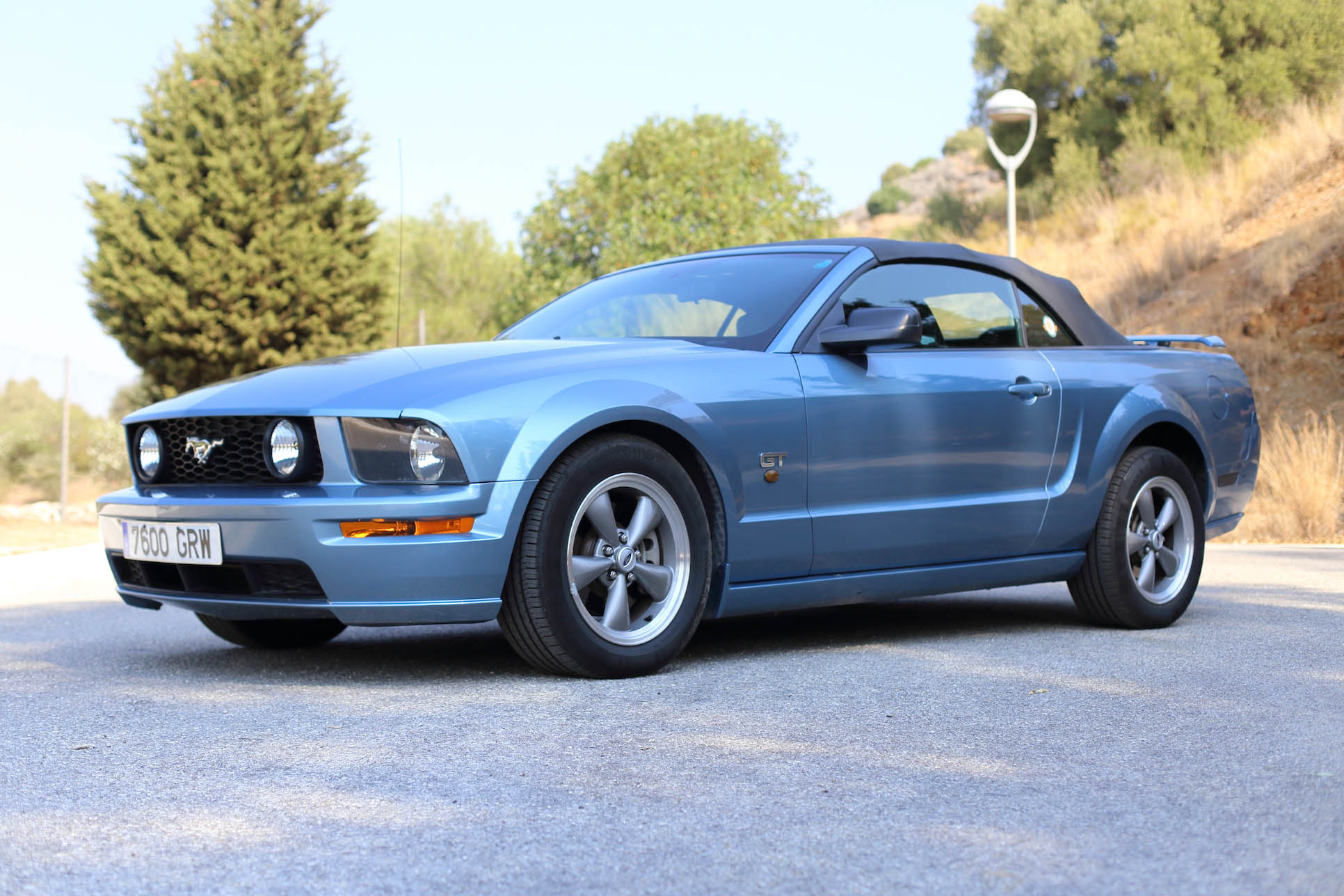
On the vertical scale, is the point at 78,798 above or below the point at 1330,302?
below

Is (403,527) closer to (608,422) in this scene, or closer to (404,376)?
(404,376)

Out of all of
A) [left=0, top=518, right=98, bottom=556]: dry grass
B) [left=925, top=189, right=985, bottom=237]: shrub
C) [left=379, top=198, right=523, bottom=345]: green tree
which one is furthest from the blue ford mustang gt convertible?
[left=379, top=198, right=523, bottom=345]: green tree

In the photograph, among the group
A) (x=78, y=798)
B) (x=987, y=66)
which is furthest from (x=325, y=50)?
(x=78, y=798)

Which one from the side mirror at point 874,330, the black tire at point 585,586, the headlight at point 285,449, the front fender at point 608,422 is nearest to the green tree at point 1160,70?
the side mirror at point 874,330

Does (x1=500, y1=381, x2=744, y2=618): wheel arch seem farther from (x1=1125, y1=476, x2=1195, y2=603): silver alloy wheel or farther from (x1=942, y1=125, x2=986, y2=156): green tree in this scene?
(x1=942, y1=125, x2=986, y2=156): green tree

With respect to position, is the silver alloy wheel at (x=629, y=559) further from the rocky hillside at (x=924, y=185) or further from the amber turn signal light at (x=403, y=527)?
the rocky hillside at (x=924, y=185)

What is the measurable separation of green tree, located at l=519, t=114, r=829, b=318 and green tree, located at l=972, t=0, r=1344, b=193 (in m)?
6.89

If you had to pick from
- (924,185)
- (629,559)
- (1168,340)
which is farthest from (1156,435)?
(924,185)

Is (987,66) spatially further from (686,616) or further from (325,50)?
(686,616)

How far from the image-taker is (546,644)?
14.2ft

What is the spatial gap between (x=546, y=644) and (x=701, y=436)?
0.83 meters

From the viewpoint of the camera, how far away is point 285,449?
4.30 m

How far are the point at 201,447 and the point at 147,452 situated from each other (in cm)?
39

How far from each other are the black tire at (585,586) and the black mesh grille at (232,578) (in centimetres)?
59
